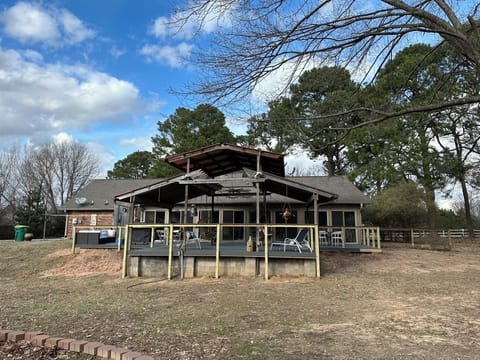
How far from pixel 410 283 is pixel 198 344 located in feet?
20.6

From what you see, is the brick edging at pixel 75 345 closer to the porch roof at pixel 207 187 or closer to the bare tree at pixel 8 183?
the porch roof at pixel 207 187

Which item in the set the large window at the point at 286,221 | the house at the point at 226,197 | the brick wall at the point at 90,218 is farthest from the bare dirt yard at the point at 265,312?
the brick wall at the point at 90,218

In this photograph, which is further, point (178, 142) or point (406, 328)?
point (178, 142)

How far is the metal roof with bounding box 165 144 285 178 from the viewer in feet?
33.1

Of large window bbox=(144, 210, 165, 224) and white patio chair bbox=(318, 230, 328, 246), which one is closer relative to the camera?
white patio chair bbox=(318, 230, 328, 246)

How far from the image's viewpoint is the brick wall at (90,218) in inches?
822

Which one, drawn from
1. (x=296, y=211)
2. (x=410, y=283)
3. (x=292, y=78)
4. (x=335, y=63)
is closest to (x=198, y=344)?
(x=292, y=78)

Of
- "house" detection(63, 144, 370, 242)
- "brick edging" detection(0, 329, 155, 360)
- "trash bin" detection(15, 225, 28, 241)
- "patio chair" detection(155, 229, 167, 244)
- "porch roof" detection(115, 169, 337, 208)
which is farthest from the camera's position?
"trash bin" detection(15, 225, 28, 241)

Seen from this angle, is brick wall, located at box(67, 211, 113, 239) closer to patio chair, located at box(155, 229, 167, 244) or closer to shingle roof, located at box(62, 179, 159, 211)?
shingle roof, located at box(62, 179, 159, 211)

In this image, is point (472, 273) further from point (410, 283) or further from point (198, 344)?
→ point (198, 344)

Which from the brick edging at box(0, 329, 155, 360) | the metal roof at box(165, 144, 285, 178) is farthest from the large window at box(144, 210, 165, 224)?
the brick edging at box(0, 329, 155, 360)

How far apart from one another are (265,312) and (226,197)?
12.1 meters

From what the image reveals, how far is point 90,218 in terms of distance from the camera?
2106cm

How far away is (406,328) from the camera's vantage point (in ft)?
15.4
